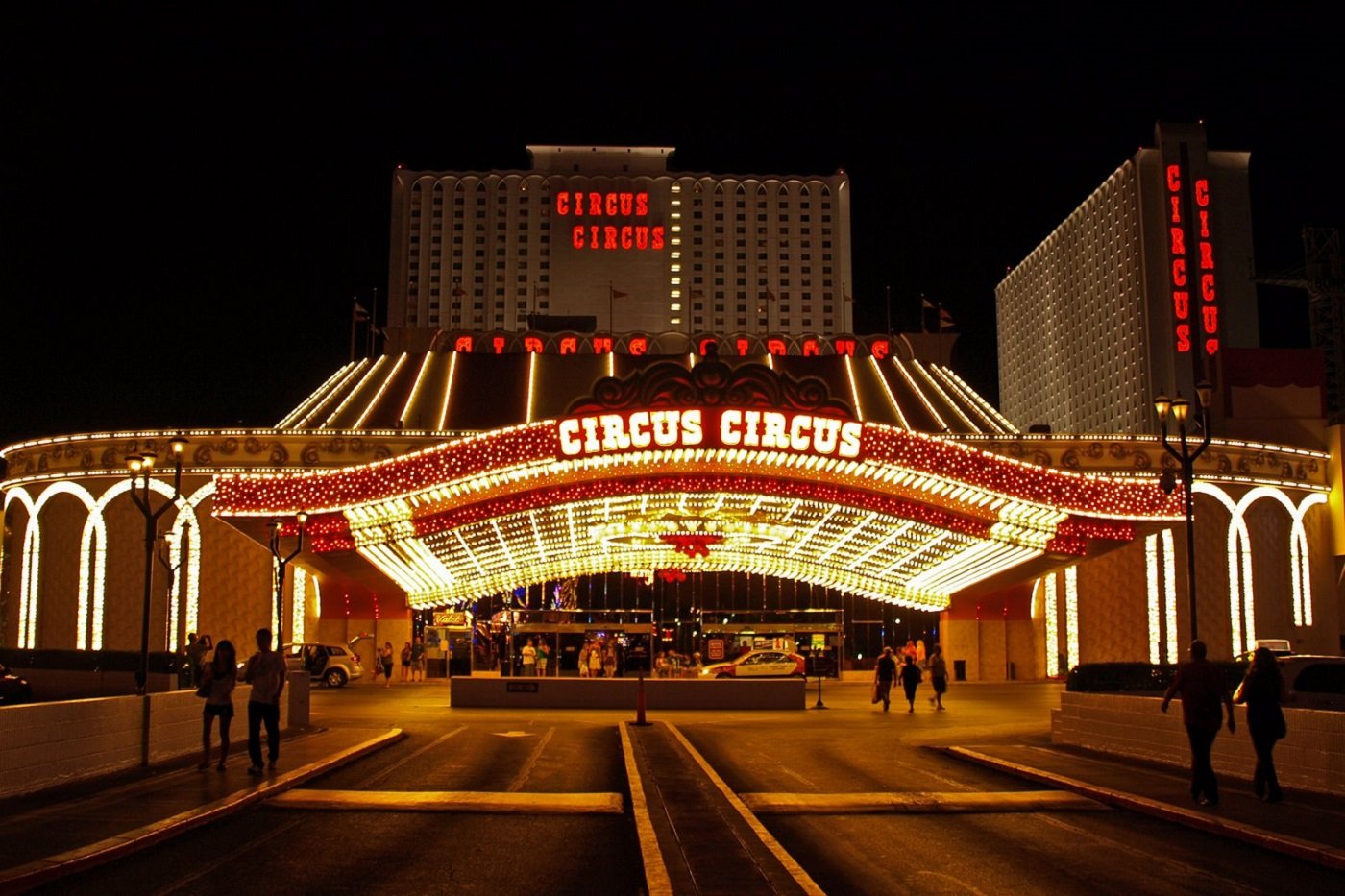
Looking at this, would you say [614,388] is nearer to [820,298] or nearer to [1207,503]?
[1207,503]

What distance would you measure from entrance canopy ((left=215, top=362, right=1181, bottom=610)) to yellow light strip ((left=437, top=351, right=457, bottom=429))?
1271 centimetres

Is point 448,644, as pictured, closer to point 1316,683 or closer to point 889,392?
point 889,392

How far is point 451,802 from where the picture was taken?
16.2m

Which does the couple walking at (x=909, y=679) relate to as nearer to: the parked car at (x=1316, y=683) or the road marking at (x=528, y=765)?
the road marking at (x=528, y=765)

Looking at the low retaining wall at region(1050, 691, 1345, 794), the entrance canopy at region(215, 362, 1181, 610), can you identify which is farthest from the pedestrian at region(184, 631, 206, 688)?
the low retaining wall at region(1050, 691, 1345, 794)

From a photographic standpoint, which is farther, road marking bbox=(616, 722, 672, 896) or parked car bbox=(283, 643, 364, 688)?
parked car bbox=(283, 643, 364, 688)

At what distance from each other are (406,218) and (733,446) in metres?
121

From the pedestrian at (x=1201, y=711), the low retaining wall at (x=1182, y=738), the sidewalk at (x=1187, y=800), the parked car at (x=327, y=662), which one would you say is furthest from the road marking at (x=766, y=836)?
the parked car at (x=327, y=662)

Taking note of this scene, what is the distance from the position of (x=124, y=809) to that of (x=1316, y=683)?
1878 cm

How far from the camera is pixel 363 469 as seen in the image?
35.0 meters

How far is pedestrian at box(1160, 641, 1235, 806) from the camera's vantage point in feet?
49.8

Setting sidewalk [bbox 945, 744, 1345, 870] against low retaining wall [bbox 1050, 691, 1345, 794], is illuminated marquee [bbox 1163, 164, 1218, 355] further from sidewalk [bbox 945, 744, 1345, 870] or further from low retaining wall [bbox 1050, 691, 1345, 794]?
sidewalk [bbox 945, 744, 1345, 870]

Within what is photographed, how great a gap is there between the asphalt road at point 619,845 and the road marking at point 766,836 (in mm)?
209

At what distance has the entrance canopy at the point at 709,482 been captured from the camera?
33.3 metres
